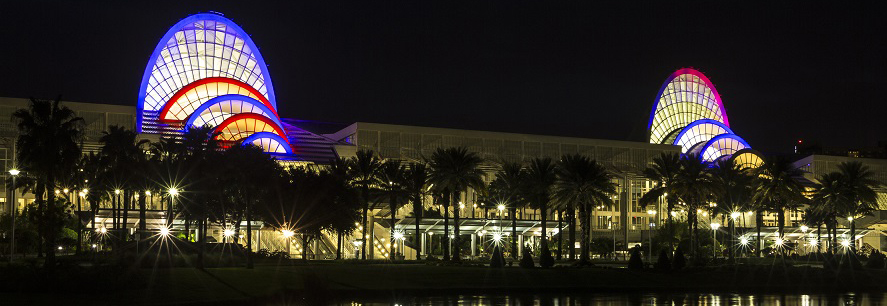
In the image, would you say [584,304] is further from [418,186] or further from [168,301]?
[418,186]

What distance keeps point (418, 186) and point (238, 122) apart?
109 ft

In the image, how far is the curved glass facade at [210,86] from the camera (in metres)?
106

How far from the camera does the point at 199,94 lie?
116438 mm

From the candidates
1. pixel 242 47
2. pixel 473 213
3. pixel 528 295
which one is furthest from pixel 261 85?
pixel 528 295

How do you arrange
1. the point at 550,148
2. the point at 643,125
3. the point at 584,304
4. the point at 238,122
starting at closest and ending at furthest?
the point at 584,304 → the point at 238,122 → the point at 550,148 → the point at 643,125

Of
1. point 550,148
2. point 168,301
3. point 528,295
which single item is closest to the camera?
point 168,301

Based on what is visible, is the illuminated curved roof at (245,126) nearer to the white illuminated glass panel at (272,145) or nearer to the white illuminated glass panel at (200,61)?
the white illuminated glass panel at (272,145)

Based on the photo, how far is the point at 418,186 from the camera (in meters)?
79.6

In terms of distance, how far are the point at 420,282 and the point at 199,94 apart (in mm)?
68940

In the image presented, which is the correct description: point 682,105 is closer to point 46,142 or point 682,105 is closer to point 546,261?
point 546,261

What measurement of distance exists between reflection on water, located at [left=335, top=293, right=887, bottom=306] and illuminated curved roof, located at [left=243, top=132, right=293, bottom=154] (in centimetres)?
5611

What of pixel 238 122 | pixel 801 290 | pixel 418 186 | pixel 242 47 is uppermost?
pixel 242 47

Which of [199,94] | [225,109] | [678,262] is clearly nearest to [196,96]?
[199,94]

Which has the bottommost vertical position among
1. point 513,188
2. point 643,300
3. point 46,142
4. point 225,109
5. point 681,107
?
point 643,300
